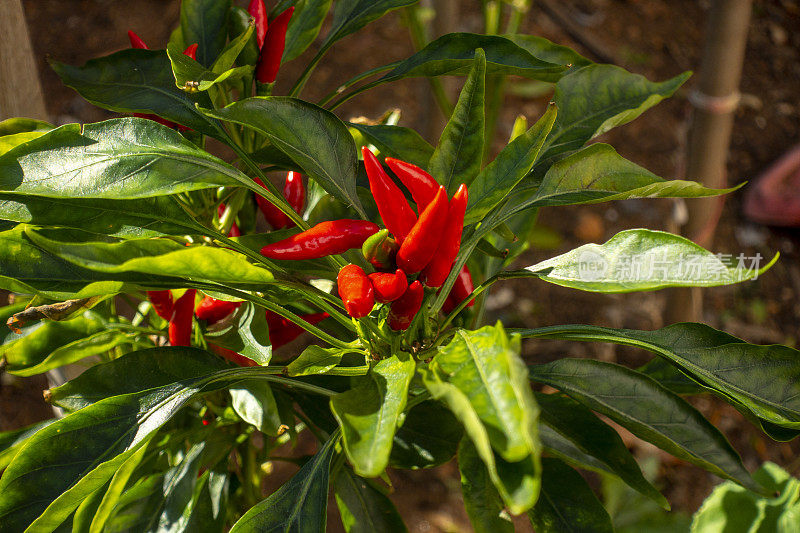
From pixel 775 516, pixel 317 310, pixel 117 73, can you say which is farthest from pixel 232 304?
pixel 775 516

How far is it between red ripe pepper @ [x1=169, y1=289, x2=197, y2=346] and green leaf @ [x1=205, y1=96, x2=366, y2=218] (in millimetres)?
215

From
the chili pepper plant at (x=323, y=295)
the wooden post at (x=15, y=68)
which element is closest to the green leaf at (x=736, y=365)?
the chili pepper plant at (x=323, y=295)

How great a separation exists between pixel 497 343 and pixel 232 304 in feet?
1.32

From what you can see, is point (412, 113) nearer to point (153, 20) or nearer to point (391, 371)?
point (153, 20)

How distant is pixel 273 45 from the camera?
0.77 meters

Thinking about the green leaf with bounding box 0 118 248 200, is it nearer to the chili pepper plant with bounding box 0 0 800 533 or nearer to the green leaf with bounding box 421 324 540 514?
the chili pepper plant with bounding box 0 0 800 533

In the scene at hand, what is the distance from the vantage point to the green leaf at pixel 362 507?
0.77 metres

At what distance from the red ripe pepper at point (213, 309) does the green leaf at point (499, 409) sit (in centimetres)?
35

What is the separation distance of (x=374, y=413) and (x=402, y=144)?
35 centimetres

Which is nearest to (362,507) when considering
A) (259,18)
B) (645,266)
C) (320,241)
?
(320,241)

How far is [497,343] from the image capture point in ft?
1.62

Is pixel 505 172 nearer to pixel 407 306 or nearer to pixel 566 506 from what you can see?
pixel 407 306

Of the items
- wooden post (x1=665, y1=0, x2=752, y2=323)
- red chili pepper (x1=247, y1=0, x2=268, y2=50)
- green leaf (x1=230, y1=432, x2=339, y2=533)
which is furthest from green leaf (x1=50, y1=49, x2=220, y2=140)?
wooden post (x1=665, y1=0, x2=752, y2=323)

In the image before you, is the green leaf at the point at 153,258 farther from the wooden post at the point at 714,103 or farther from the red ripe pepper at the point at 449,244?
the wooden post at the point at 714,103
